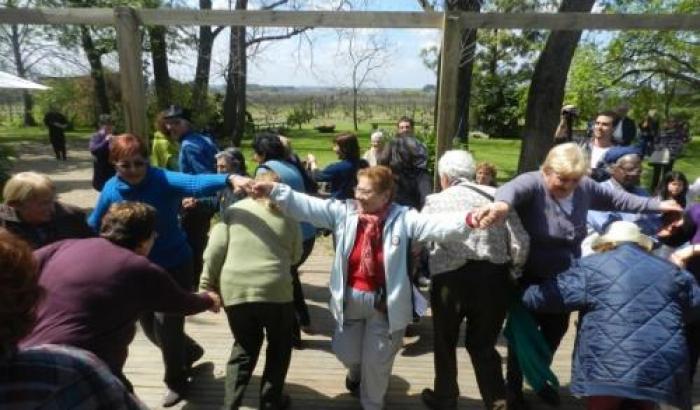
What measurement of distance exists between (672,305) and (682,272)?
6.8 inches

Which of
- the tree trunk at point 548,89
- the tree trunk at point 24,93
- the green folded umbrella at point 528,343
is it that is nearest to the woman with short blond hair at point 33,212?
the green folded umbrella at point 528,343

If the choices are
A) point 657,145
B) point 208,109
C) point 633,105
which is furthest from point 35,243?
point 208,109

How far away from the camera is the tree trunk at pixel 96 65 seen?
2396 cm

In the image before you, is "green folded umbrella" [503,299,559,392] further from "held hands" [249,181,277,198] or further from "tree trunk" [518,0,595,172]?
"tree trunk" [518,0,595,172]

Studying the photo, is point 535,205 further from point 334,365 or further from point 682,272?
point 334,365

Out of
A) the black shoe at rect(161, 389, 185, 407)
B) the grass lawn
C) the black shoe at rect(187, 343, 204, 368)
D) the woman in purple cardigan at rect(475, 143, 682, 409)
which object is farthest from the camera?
the grass lawn

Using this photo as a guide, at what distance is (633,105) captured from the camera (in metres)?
18.6

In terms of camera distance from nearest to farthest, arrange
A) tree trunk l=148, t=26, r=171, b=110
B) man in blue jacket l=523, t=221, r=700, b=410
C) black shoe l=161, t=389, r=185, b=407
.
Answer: man in blue jacket l=523, t=221, r=700, b=410 < black shoe l=161, t=389, r=185, b=407 < tree trunk l=148, t=26, r=171, b=110

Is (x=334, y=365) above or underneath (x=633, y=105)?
underneath

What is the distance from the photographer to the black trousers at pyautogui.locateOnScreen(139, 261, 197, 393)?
3592 millimetres

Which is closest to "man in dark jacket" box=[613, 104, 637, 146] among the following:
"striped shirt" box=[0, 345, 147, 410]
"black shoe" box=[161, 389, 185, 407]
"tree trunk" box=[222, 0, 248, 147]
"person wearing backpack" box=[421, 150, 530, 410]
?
"person wearing backpack" box=[421, 150, 530, 410]

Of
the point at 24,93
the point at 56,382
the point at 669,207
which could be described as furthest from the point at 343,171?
the point at 24,93

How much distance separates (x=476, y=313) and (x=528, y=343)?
42 cm

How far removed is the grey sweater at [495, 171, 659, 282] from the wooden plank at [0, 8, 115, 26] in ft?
11.7
